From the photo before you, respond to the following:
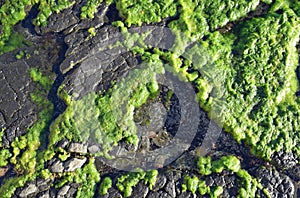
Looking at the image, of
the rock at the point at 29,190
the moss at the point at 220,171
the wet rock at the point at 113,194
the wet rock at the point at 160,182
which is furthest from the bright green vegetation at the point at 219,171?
the rock at the point at 29,190

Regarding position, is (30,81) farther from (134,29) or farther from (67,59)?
(134,29)

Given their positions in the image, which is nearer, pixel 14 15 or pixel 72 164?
pixel 72 164

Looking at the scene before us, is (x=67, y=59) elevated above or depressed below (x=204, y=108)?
above

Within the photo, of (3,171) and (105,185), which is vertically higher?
(3,171)

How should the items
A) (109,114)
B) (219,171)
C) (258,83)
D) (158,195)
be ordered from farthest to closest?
(258,83)
(109,114)
(219,171)
(158,195)

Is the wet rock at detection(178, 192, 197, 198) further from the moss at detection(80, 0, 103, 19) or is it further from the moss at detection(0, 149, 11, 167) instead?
the moss at detection(80, 0, 103, 19)

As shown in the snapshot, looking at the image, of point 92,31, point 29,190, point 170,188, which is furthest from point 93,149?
point 92,31

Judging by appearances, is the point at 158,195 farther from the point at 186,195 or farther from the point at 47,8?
the point at 47,8

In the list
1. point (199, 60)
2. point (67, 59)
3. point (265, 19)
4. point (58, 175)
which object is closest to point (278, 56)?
point (265, 19)
